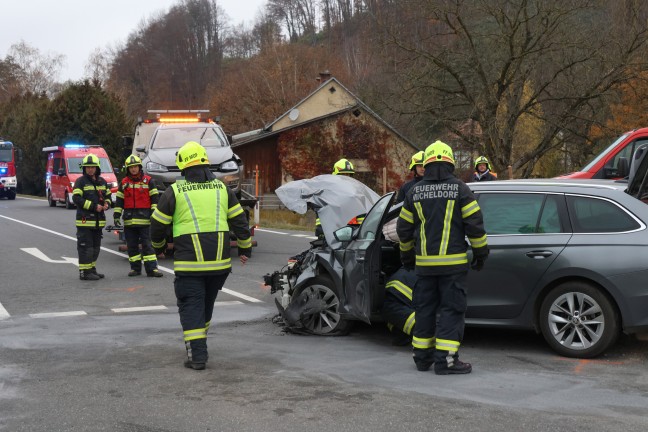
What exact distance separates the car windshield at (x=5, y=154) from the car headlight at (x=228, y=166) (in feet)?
107

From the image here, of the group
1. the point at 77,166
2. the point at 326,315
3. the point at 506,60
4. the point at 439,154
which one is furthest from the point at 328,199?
the point at 77,166

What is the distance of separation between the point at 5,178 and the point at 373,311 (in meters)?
40.5

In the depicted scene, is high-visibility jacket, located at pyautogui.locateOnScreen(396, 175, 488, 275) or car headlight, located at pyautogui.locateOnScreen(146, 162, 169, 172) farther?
car headlight, located at pyautogui.locateOnScreen(146, 162, 169, 172)

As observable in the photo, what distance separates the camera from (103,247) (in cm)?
1742

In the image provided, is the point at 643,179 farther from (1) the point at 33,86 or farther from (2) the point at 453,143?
(1) the point at 33,86

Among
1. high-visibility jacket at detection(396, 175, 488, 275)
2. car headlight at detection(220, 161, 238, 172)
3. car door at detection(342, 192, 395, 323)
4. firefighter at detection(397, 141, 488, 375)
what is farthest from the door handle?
car headlight at detection(220, 161, 238, 172)

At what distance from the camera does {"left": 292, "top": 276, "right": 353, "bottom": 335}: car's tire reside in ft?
26.6

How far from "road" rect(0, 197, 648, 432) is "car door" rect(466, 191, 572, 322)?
1.52ft

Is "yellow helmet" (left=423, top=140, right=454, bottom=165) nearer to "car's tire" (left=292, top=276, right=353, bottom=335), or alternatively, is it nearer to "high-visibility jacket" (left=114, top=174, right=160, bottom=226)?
"car's tire" (left=292, top=276, right=353, bottom=335)

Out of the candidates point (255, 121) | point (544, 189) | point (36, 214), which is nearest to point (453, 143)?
point (36, 214)

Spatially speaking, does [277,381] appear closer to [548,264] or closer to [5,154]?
[548,264]

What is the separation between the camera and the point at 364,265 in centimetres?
742

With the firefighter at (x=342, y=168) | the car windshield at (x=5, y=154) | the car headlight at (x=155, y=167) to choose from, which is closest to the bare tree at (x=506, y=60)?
the car headlight at (x=155, y=167)

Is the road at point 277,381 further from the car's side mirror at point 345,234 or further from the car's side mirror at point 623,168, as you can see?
the car's side mirror at point 623,168
